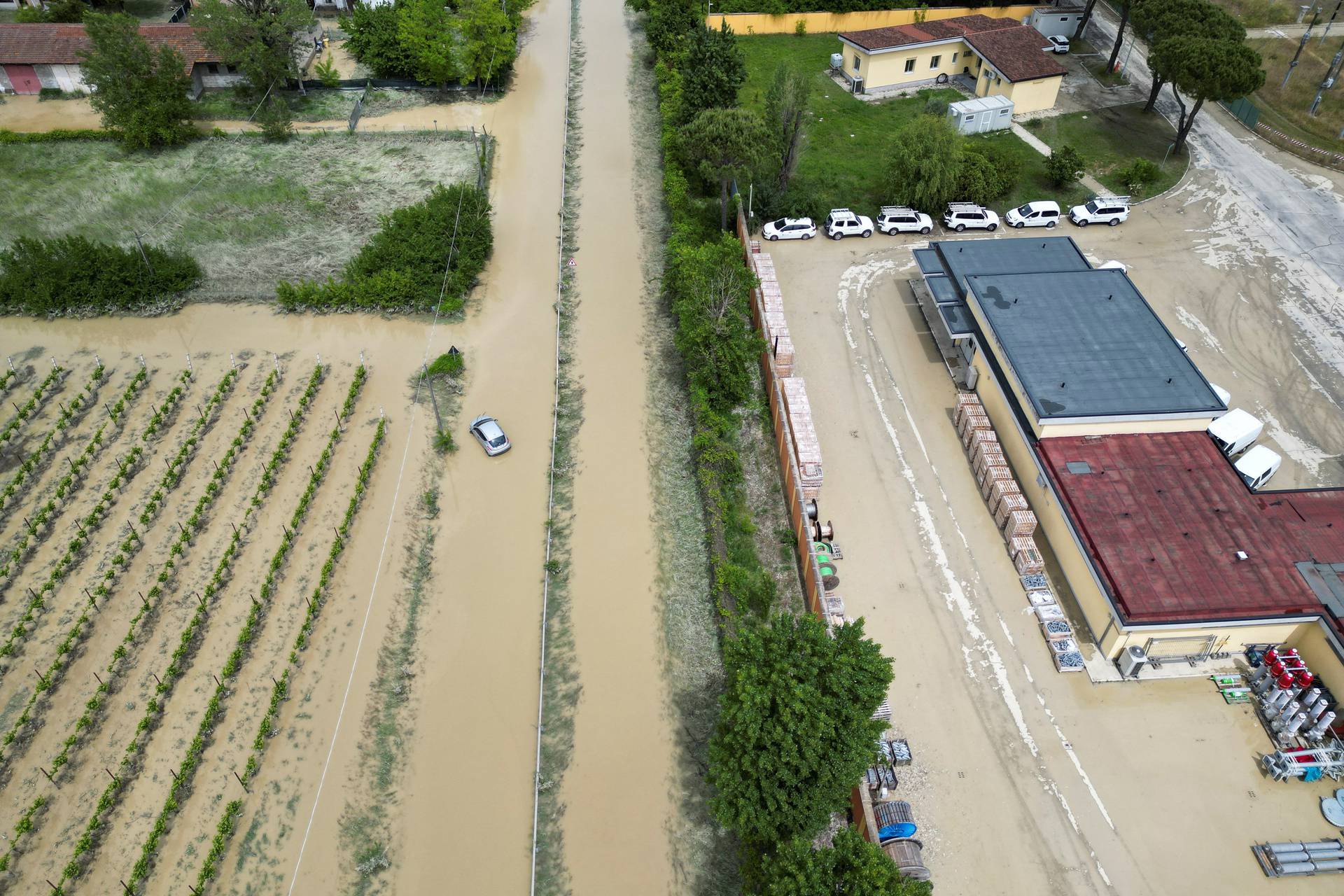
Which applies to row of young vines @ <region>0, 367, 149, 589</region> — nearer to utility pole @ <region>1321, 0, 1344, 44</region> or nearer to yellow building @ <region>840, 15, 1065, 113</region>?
yellow building @ <region>840, 15, 1065, 113</region>

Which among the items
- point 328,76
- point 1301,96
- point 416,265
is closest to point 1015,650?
point 416,265

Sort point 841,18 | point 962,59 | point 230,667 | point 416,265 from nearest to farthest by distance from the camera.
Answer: point 230,667 < point 416,265 < point 962,59 < point 841,18

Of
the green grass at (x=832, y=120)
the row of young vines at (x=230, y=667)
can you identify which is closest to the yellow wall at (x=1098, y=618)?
the green grass at (x=832, y=120)

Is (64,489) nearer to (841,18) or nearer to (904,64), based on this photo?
(904,64)

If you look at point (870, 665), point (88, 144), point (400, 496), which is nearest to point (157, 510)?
point (400, 496)

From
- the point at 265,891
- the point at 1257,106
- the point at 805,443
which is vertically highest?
the point at 1257,106

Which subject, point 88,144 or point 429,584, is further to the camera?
point 88,144

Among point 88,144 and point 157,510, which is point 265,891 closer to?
point 157,510
